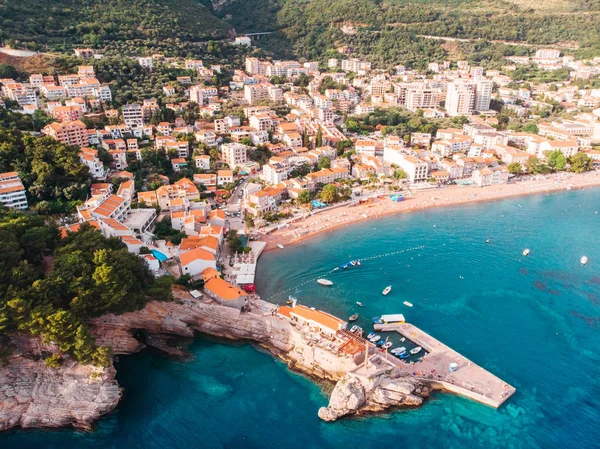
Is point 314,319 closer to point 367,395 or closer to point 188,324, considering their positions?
point 367,395

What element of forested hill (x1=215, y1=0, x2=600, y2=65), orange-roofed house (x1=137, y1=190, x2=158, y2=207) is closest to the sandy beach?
orange-roofed house (x1=137, y1=190, x2=158, y2=207)

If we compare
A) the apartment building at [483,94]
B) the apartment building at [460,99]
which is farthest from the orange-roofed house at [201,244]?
the apartment building at [483,94]

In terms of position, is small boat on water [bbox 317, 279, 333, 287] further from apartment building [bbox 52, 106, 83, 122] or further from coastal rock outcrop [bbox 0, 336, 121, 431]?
apartment building [bbox 52, 106, 83, 122]

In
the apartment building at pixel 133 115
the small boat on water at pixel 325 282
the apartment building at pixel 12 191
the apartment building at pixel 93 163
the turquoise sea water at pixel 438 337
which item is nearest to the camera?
the turquoise sea water at pixel 438 337

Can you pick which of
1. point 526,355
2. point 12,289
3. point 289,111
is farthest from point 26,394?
point 289,111

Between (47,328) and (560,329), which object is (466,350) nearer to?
(560,329)

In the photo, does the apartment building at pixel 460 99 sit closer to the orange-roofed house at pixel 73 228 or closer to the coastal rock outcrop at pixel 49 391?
the orange-roofed house at pixel 73 228

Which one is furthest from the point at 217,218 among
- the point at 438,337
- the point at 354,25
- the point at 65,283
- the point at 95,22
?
the point at 354,25
